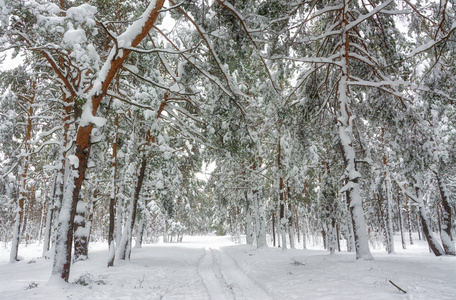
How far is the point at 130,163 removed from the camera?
12.1 metres

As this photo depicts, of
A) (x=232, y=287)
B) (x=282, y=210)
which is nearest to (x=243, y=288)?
(x=232, y=287)

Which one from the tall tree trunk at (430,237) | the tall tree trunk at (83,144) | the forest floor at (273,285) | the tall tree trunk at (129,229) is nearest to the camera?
the forest floor at (273,285)

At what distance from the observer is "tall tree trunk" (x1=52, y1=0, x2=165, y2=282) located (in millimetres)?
6168

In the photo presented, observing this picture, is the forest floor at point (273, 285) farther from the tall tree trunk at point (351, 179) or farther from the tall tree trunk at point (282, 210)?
the tall tree trunk at point (282, 210)

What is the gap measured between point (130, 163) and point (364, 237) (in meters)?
10.2

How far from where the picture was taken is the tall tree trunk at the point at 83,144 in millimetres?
6168

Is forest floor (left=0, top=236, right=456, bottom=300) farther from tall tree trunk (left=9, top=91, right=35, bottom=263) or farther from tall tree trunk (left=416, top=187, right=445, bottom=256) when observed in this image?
tall tree trunk (left=416, top=187, right=445, bottom=256)

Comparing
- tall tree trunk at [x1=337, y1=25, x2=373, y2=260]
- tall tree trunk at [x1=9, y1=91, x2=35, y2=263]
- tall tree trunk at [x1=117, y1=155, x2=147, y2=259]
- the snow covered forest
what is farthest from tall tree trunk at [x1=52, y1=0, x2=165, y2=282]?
tall tree trunk at [x1=9, y1=91, x2=35, y2=263]

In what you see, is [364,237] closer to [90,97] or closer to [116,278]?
[116,278]

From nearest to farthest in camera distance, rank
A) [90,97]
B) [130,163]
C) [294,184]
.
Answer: [90,97]
[130,163]
[294,184]

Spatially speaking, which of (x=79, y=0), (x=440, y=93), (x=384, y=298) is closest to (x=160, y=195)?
(x=79, y=0)

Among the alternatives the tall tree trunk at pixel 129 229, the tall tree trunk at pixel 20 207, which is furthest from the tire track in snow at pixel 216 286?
the tall tree trunk at pixel 20 207

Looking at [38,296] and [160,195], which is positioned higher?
[160,195]

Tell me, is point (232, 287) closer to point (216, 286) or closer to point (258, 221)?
point (216, 286)
